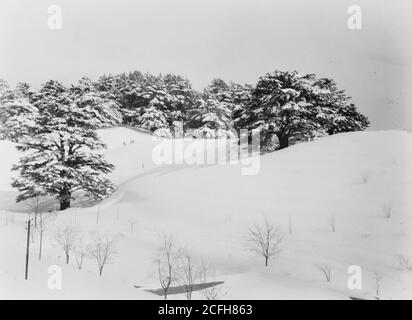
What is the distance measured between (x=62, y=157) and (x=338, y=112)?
2394 centimetres

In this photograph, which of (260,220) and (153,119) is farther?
(153,119)

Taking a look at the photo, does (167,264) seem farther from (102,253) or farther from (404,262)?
(404,262)

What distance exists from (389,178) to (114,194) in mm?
15085

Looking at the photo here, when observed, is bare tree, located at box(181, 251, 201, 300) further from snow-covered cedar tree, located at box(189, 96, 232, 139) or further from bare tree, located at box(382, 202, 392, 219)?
snow-covered cedar tree, located at box(189, 96, 232, 139)

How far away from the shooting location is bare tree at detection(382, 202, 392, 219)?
509 inches

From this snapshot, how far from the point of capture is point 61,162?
2122 centimetres

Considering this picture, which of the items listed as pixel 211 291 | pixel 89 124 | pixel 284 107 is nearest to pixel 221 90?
pixel 284 107

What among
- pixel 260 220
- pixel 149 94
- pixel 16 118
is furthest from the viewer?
pixel 149 94

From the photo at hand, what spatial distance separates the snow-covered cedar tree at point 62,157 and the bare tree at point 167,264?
878cm

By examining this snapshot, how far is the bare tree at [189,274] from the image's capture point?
9951mm

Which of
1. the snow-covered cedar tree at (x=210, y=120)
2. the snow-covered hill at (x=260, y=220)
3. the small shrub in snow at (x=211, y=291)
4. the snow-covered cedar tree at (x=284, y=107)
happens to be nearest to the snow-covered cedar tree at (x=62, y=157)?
the snow-covered hill at (x=260, y=220)

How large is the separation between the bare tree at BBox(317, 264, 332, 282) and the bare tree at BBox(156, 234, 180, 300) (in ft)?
14.4

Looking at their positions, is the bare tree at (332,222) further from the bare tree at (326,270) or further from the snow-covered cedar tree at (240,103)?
the snow-covered cedar tree at (240,103)

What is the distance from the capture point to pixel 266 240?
1293 cm
